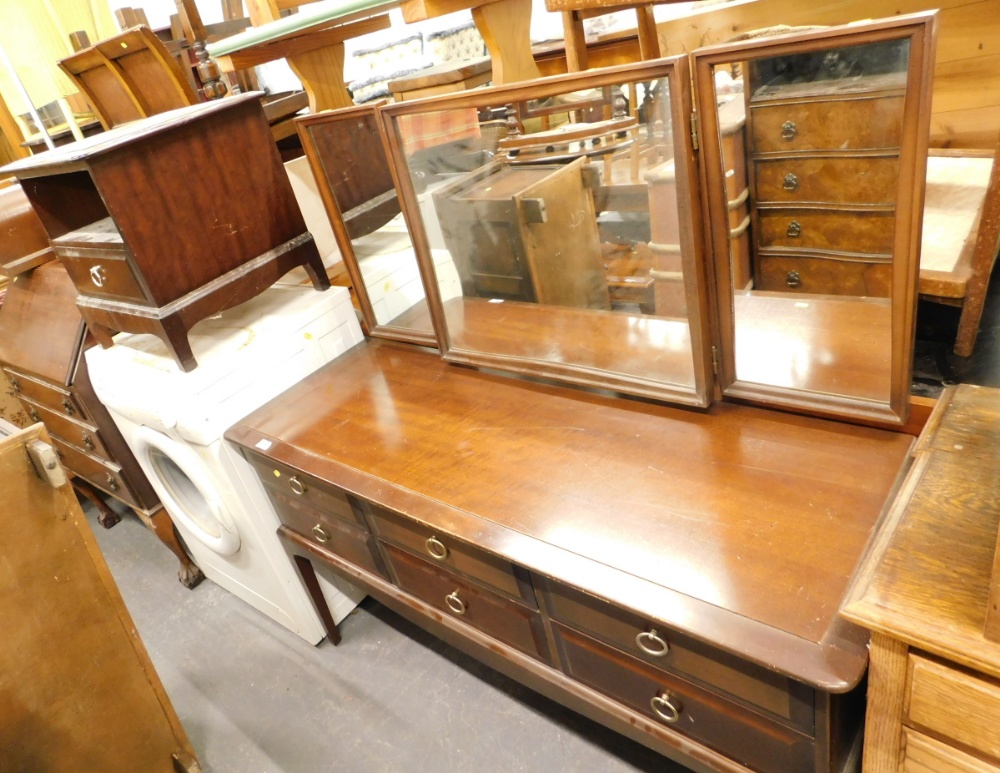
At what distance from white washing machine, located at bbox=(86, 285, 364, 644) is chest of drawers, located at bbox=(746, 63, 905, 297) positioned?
112 cm

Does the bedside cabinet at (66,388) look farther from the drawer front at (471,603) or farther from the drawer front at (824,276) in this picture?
the drawer front at (824,276)

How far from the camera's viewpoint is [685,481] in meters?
1.05

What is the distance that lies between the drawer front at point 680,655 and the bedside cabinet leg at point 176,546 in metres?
1.59

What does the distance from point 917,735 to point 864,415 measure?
47cm

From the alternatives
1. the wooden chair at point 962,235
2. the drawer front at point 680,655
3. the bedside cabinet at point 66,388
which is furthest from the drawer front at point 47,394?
the wooden chair at point 962,235

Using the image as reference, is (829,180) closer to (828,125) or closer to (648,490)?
→ (828,125)

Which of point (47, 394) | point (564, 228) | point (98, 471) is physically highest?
point (564, 228)

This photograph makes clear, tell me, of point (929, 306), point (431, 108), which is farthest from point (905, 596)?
point (431, 108)

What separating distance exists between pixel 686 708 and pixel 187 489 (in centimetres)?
156

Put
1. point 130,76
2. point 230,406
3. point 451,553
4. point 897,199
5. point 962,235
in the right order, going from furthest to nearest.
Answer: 1. point 130,76
2. point 230,406
3. point 962,235
4. point 451,553
5. point 897,199

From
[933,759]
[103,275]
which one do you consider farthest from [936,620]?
[103,275]

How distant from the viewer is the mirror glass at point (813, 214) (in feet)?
2.87

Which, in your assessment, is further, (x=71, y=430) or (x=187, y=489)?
(x=71, y=430)

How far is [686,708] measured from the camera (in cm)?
98
